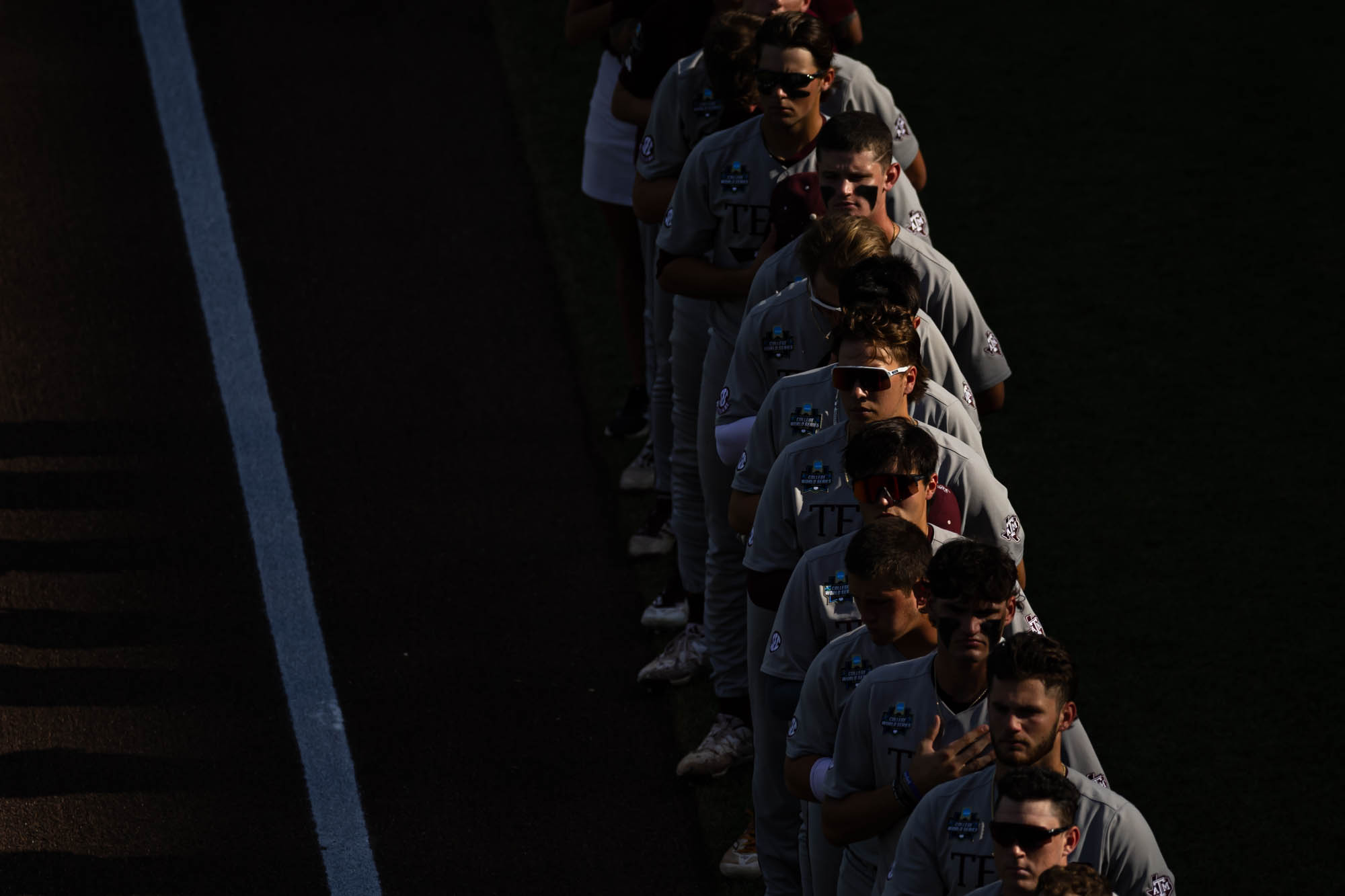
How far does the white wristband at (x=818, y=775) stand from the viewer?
4250 mm

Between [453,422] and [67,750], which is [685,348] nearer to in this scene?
[453,422]

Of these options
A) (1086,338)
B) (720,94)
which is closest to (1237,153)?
(1086,338)

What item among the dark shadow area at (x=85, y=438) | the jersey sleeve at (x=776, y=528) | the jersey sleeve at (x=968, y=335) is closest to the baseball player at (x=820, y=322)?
the jersey sleeve at (x=968, y=335)

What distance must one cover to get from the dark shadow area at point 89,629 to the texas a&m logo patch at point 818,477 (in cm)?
272

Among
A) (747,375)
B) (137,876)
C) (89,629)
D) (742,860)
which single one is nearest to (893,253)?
(747,375)

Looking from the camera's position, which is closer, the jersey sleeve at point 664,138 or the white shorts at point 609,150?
the jersey sleeve at point 664,138

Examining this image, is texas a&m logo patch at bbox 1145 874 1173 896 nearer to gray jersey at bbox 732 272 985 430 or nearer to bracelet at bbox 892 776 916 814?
bracelet at bbox 892 776 916 814

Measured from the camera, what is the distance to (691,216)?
19.0ft

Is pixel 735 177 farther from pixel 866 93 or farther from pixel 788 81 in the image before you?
pixel 866 93

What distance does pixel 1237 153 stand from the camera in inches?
360

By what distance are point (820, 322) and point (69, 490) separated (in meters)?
3.42

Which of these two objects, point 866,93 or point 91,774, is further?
point 866,93

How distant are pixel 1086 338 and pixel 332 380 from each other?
329cm

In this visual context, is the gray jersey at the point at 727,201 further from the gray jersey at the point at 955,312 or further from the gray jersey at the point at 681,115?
the gray jersey at the point at 955,312
